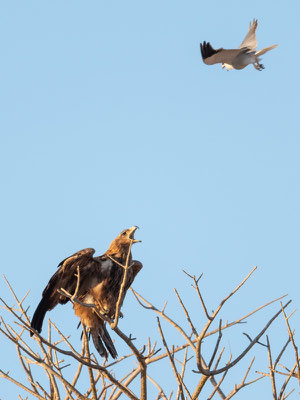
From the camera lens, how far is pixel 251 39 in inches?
391

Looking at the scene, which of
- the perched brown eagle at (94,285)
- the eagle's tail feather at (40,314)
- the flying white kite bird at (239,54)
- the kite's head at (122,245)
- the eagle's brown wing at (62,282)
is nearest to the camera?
the eagle's tail feather at (40,314)

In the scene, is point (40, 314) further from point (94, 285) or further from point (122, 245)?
point (122, 245)

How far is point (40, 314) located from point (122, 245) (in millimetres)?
1278

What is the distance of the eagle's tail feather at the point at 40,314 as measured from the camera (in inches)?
251

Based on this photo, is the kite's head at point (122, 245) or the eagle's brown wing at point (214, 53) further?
the eagle's brown wing at point (214, 53)

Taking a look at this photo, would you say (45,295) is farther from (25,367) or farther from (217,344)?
(217,344)

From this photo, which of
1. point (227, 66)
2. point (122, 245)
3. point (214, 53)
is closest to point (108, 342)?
point (122, 245)

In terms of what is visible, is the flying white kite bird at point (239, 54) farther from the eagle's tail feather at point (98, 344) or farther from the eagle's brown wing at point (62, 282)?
the eagle's tail feather at point (98, 344)

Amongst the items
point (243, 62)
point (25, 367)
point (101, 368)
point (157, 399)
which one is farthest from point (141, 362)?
point (243, 62)

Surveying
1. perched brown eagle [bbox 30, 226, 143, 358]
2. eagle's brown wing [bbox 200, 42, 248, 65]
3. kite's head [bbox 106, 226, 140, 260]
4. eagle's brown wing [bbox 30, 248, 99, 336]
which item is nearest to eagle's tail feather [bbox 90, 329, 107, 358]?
perched brown eagle [bbox 30, 226, 143, 358]

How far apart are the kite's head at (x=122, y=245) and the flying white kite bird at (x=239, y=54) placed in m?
3.21

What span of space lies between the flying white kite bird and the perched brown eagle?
3.23 metres

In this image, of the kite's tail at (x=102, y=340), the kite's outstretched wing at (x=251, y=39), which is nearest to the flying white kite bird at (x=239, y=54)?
the kite's outstretched wing at (x=251, y=39)

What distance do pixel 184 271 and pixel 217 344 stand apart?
0.39 metres
